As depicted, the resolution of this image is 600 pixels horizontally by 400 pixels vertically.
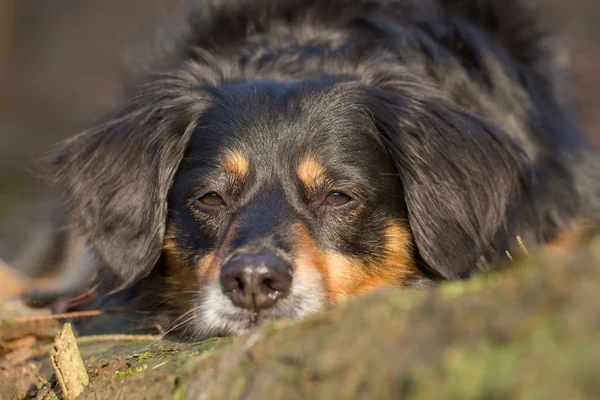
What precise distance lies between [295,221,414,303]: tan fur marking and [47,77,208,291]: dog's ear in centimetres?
Answer: 72

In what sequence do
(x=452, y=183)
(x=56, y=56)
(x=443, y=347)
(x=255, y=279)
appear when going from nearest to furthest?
(x=443, y=347)
(x=255, y=279)
(x=452, y=183)
(x=56, y=56)

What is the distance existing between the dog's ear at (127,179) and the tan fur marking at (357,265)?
28.2 inches

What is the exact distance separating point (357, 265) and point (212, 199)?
566 mm

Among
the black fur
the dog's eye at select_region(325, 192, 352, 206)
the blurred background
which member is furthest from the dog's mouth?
the blurred background

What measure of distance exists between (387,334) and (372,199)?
5.23 feet

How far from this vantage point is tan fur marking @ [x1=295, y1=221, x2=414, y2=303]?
263cm

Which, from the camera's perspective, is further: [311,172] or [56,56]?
[56,56]

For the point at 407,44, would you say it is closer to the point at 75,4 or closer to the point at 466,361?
the point at 466,361

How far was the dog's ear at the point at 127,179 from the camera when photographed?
10.2ft

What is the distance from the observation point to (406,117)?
10.2 ft

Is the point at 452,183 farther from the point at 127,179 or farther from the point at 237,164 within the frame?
the point at 127,179

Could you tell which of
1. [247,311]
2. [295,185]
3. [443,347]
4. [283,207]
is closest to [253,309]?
[247,311]

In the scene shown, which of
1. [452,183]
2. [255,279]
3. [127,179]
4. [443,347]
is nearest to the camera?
[443,347]

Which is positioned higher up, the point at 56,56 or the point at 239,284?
the point at 239,284
